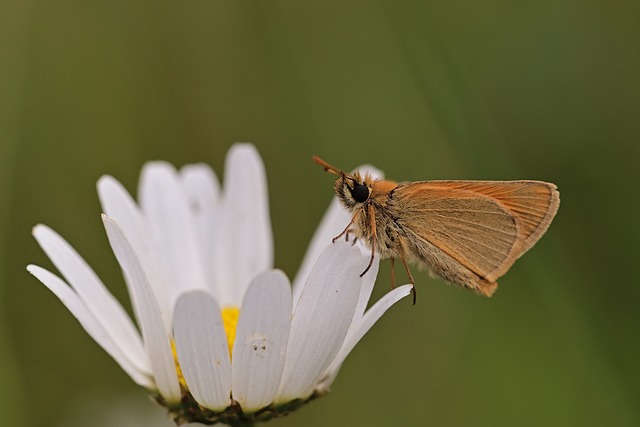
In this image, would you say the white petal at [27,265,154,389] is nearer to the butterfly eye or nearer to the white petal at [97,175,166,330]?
the white petal at [97,175,166,330]

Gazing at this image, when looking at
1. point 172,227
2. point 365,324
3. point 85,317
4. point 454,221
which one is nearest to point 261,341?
point 365,324

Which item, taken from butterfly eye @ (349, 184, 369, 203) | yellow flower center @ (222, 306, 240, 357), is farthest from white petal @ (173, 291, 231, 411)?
butterfly eye @ (349, 184, 369, 203)

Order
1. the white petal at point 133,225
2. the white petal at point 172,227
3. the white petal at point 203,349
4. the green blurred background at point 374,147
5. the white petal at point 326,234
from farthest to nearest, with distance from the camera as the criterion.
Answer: the green blurred background at point 374,147
the white petal at point 172,227
the white petal at point 326,234
the white petal at point 133,225
the white petal at point 203,349

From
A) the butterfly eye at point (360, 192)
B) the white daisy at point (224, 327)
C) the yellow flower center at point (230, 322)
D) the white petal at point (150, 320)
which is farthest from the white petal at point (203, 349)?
the butterfly eye at point (360, 192)

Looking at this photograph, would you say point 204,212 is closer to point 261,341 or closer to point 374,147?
point 261,341

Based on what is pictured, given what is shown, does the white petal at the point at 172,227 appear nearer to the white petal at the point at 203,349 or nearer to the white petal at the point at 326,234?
the white petal at the point at 326,234

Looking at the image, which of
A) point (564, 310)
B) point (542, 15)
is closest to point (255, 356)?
point (564, 310)

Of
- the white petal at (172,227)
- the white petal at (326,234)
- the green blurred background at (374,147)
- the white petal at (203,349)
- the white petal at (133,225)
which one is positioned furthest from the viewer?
the green blurred background at (374,147)
